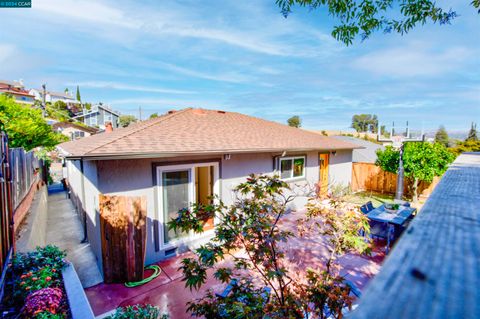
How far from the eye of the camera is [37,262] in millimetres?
4770

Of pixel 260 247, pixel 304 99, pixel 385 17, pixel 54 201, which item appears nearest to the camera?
pixel 260 247

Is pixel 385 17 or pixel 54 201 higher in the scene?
pixel 385 17

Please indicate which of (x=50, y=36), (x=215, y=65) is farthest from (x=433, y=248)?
(x=215, y=65)

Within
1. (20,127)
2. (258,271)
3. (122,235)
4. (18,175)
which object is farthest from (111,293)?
(20,127)

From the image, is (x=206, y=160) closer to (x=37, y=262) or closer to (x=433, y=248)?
(x=37, y=262)

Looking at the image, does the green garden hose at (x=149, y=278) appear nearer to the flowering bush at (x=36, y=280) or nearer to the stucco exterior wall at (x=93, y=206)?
the stucco exterior wall at (x=93, y=206)

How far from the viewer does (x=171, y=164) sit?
711 centimetres

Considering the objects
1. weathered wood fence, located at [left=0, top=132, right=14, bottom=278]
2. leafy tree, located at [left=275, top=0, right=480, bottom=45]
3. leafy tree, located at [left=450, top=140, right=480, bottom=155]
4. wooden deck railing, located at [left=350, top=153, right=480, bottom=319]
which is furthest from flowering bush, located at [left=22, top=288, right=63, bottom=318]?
leafy tree, located at [left=450, top=140, right=480, bottom=155]

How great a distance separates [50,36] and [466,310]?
45.1ft

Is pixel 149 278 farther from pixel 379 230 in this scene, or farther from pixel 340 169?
pixel 340 169

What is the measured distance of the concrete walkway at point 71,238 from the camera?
20.7 ft

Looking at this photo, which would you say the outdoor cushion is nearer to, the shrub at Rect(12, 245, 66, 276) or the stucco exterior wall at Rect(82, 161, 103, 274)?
the stucco exterior wall at Rect(82, 161, 103, 274)

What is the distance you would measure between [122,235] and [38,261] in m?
1.60

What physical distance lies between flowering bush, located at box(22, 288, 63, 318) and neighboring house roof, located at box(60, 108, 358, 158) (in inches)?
107
